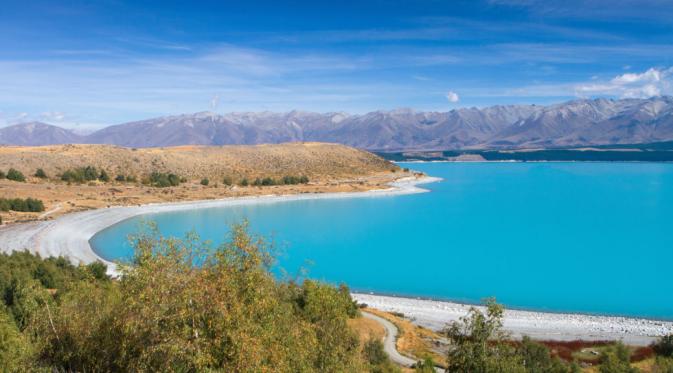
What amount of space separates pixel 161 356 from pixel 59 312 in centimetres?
563

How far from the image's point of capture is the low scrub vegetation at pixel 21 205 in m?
61.8

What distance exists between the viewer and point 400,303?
34.0m

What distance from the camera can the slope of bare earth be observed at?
75.5 m

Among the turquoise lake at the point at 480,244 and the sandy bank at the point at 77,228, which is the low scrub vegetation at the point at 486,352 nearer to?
the turquoise lake at the point at 480,244

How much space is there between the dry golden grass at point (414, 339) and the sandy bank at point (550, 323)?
5.47 feet

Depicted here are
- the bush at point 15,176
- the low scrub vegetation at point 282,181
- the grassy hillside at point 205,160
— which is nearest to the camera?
the bush at point 15,176

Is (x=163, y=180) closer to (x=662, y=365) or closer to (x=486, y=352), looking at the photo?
(x=662, y=365)

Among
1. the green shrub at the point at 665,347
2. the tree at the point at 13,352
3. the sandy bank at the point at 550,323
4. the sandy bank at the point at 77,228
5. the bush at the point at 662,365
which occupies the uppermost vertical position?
the tree at the point at 13,352

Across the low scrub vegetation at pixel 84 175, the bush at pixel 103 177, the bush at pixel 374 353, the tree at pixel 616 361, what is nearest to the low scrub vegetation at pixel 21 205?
the low scrub vegetation at pixel 84 175

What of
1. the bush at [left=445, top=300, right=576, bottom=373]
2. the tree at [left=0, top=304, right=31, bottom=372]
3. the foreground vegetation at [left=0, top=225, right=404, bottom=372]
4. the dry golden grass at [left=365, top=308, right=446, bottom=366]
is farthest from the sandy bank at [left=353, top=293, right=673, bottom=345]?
the tree at [left=0, top=304, right=31, bottom=372]

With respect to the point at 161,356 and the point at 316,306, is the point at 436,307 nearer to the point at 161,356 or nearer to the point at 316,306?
the point at 316,306

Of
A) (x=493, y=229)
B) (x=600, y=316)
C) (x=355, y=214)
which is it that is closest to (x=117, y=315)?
(x=600, y=316)

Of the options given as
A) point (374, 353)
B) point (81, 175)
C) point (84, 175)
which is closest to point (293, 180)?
point (84, 175)

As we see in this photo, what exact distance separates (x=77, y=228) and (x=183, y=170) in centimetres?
5449
